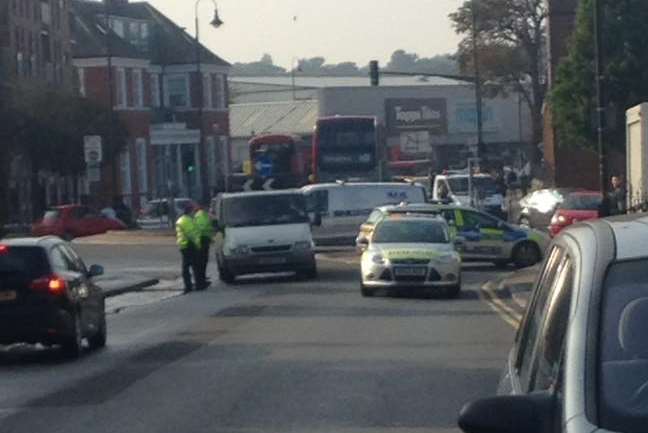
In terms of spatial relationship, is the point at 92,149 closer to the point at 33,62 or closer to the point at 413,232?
the point at 413,232

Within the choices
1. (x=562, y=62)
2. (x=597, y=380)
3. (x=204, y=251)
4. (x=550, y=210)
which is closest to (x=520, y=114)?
(x=562, y=62)

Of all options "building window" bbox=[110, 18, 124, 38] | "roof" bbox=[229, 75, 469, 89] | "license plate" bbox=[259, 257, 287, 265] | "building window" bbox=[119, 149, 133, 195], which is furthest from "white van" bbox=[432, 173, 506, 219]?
Answer: "roof" bbox=[229, 75, 469, 89]

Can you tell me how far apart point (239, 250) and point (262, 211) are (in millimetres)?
1174

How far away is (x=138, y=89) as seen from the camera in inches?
3607

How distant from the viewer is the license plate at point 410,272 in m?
30.4

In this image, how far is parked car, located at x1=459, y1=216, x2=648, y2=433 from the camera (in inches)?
190

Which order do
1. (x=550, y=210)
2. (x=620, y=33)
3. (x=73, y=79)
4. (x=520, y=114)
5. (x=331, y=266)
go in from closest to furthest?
(x=331, y=266), (x=550, y=210), (x=620, y=33), (x=73, y=79), (x=520, y=114)

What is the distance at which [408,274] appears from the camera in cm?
3038

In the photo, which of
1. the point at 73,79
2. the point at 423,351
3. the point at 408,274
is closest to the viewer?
the point at 423,351

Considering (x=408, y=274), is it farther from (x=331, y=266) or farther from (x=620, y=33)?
(x=620, y=33)

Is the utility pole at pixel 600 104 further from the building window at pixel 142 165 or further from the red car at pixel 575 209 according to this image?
the building window at pixel 142 165

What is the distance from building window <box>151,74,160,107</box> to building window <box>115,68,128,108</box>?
624cm

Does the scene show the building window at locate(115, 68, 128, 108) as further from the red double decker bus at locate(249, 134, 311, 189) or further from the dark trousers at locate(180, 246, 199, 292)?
the dark trousers at locate(180, 246, 199, 292)

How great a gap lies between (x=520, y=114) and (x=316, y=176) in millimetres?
53101
